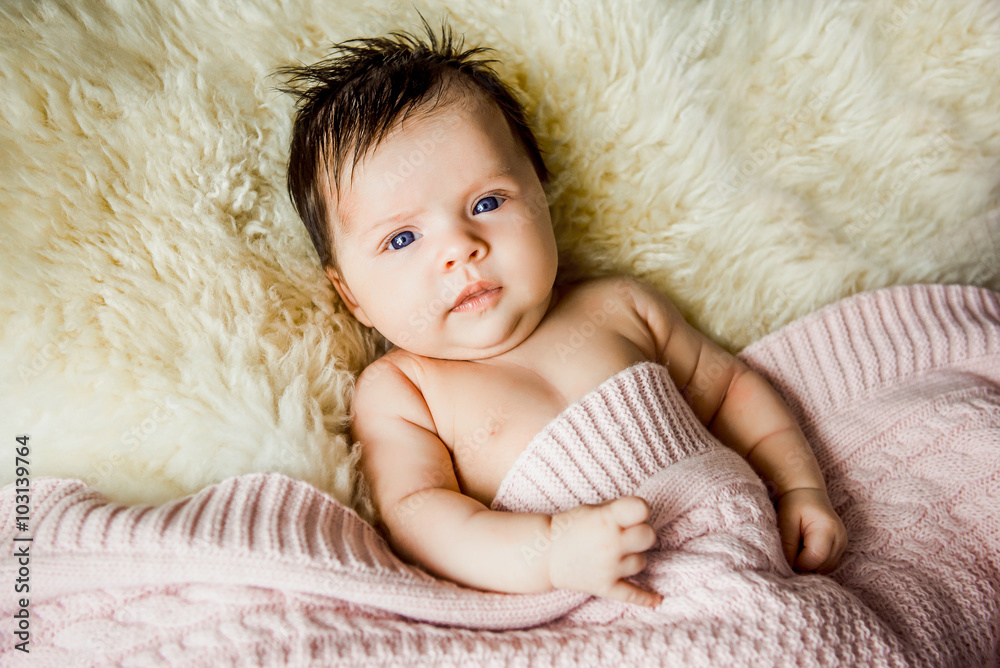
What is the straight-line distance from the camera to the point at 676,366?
4.30 ft

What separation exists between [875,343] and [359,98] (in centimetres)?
106

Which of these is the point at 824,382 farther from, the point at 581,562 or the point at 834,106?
the point at 581,562

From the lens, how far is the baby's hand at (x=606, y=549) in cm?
85

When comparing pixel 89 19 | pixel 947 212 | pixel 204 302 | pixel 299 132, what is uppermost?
pixel 89 19

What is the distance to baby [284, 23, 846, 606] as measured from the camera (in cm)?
106

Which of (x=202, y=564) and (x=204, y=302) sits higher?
(x=204, y=302)

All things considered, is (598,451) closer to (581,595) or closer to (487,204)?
(581,595)

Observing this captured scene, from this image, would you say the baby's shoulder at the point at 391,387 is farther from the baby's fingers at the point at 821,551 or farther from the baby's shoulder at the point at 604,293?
the baby's fingers at the point at 821,551

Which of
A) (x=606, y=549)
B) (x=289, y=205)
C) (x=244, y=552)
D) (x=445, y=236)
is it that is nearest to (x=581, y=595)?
(x=606, y=549)

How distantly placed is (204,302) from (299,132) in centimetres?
35

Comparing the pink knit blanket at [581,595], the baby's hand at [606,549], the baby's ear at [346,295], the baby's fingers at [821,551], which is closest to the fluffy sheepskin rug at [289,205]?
the baby's ear at [346,295]

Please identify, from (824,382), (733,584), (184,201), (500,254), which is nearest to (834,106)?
(824,382)

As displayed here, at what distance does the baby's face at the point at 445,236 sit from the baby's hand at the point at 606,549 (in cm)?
38

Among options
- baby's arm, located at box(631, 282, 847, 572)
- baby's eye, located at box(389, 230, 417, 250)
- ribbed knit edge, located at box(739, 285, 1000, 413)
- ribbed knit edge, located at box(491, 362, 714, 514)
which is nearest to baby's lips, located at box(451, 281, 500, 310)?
baby's eye, located at box(389, 230, 417, 250)
